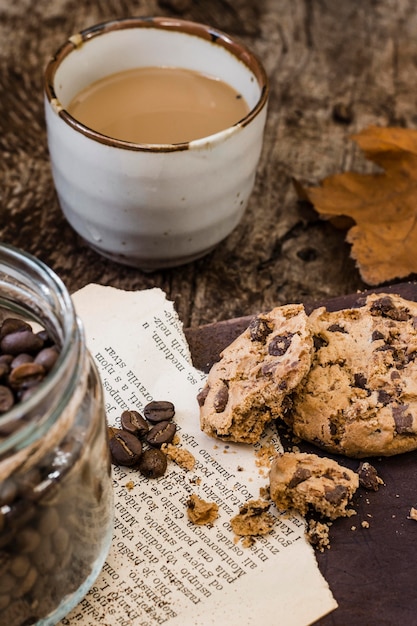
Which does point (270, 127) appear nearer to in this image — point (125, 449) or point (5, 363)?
point (125, 449)

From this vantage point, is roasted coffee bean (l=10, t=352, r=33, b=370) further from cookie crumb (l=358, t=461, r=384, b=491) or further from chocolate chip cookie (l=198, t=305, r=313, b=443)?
cookie crumb (l=358, t=461, r=384, b=491)

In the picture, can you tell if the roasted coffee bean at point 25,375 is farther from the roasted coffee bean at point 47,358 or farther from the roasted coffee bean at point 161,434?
the roasted coffee bean at point 161,434

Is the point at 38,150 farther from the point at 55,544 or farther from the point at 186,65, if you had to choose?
the point at 55,544

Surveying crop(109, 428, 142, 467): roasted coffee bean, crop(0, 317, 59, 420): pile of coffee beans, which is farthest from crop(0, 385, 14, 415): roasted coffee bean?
crop(109, 428, 142, 467): roasted coffee bean

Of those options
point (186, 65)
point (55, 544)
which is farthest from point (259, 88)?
point (55, 544)

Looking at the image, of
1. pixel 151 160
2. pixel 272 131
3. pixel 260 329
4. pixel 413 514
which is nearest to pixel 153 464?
pixel 260 329

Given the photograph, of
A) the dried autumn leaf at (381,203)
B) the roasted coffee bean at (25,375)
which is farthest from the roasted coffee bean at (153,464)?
the dried autumn leaf at (381,203)
